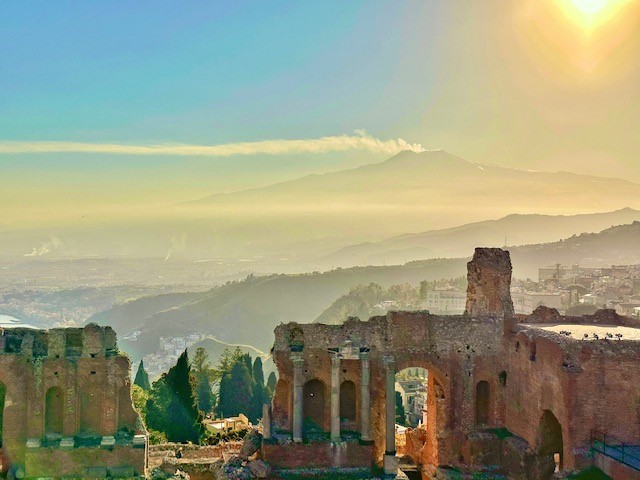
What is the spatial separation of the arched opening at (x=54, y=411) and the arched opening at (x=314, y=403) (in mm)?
9378

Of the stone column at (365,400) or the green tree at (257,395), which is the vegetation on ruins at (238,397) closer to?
the green tree at (257,395)

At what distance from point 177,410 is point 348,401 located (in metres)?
15.2

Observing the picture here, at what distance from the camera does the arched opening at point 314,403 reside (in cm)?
2825

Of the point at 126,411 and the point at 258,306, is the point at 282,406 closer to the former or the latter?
the point at 126,411

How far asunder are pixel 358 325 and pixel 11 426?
1345 centimetres

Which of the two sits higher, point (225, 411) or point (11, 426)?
point (11, 426)

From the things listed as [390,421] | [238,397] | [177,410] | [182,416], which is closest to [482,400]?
[390,421]

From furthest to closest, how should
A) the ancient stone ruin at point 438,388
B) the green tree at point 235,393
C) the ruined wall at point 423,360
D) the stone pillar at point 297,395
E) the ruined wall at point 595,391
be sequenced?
the green tree at point 235,393, the ruined wall at point 423,360, the stone pillar at point 297,395, the ancient stone ruin at point 438,388, the ruined wall at point 595,391

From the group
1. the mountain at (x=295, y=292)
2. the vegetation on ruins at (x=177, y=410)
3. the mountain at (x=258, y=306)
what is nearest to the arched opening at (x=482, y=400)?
the vegetation on ruins at (x=177, y=410)

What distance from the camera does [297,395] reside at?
88.6 ft

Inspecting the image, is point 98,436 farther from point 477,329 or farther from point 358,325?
point 477,329

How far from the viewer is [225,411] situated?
180 feet

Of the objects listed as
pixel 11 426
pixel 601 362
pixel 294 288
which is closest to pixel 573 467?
pixel 601 362

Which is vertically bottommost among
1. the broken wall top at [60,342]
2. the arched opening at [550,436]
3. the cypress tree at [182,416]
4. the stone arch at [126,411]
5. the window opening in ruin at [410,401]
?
the window opening in ruin at [410,401]
